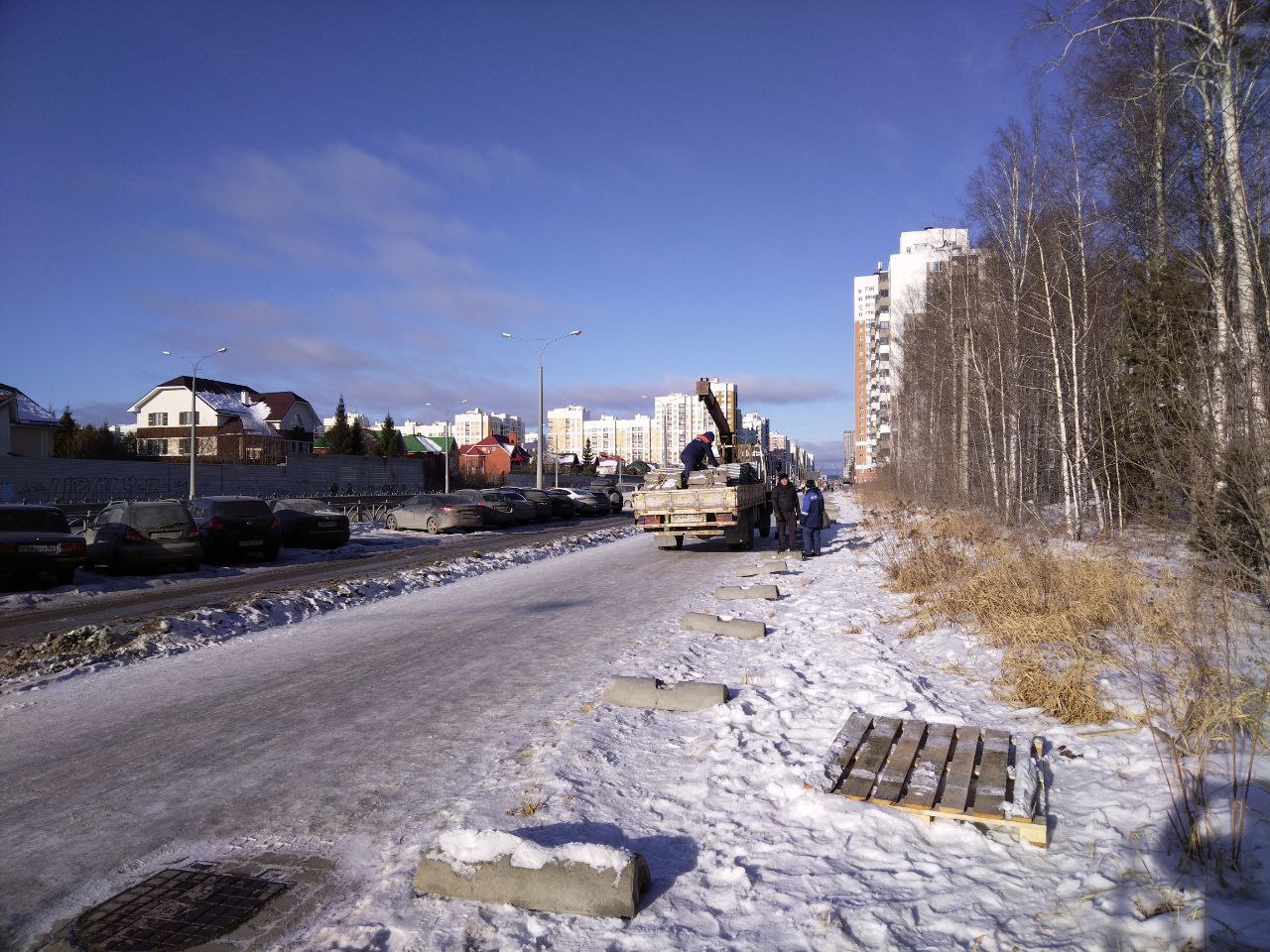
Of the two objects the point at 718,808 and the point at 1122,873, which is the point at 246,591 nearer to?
the point at 718,808

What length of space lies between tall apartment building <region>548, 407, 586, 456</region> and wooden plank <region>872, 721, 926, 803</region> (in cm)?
17613

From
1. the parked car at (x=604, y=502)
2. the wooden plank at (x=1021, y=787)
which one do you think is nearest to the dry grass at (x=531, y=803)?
the wooden plank at (x=1021, y=787)

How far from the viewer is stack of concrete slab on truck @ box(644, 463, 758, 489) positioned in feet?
58.5

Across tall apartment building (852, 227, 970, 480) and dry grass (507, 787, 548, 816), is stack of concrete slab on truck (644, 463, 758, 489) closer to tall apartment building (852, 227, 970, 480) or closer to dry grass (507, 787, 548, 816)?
dry grass (507, 787, 548, 816)

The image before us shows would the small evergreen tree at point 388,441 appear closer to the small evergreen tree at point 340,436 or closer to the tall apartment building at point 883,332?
the small evergreen tree at point 340,436

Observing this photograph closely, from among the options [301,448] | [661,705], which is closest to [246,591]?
[661,705]

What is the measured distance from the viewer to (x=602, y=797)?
4.49 metres

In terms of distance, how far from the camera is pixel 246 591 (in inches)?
525

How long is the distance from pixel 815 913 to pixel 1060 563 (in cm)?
782

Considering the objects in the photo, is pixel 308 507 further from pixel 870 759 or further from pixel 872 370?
pixel 872 370

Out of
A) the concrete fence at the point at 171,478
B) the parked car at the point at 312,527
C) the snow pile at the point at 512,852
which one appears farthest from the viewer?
the concrete fence at the point at 171,478

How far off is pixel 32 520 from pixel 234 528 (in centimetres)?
433

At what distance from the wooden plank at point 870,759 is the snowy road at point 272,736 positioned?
92.4 inches

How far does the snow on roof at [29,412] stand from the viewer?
43344 millimetres
